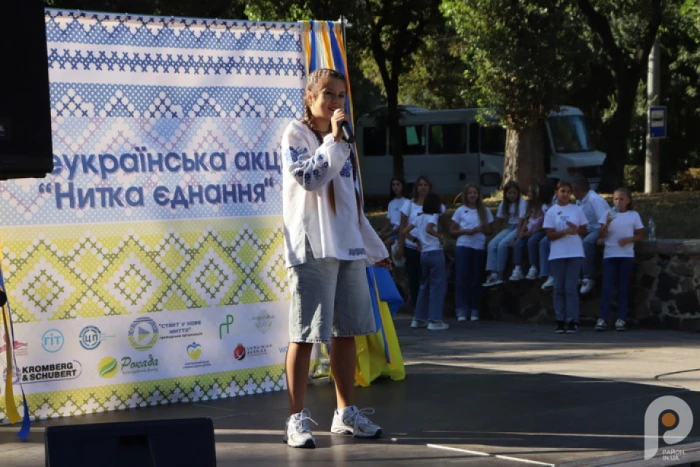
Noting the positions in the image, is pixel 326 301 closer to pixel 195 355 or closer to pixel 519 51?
pixel 195 355

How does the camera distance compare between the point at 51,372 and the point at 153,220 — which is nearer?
the point at 51,372

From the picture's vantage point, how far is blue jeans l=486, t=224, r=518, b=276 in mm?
13531

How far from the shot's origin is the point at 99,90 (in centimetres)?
744

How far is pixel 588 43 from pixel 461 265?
24.1 m

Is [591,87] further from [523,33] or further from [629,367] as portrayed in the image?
[629,367]

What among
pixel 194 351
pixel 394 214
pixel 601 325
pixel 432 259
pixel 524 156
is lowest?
pixel 601 325

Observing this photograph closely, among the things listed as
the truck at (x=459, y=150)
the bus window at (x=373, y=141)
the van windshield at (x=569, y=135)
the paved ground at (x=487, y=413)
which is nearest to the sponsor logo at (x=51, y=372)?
the paved ground at (x=487, y=413)

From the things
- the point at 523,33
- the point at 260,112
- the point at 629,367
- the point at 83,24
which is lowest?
the point at 629,367

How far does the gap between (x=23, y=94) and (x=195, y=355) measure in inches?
149

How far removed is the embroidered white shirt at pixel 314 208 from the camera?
19.7 feet

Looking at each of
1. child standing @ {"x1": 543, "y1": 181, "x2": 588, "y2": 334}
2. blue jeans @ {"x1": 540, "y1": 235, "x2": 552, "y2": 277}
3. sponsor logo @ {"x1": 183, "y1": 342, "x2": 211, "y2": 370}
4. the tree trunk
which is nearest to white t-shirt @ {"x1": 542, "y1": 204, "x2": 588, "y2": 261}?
child standing @ {"x1": 543, "y1": 181, "x2": 588, "y2": 334}

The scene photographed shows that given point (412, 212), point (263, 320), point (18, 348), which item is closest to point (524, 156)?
point (412, 212)

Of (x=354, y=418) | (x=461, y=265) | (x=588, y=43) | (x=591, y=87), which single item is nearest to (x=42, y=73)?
(x=354, y=418)

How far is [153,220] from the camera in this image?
302 inches
